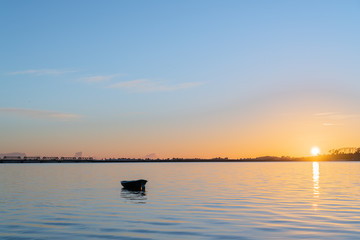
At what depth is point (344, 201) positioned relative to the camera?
5103 centimetres

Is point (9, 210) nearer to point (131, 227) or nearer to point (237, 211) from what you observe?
point (131, 227)

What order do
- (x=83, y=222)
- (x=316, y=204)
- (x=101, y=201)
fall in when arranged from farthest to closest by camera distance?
(x=101, y=201) < (x=316, y=204) < (x=83, y=222)

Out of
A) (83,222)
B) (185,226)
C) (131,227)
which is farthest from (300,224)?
(83,222)

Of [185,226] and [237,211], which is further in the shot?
[237,211]

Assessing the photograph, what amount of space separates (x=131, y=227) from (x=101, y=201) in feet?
67.3

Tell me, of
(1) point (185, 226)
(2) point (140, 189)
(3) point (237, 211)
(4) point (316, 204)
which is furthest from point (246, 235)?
(2) point (140, 189)

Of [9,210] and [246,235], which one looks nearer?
[246,235]

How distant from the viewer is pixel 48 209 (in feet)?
→ 146

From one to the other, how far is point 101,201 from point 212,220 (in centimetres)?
2135

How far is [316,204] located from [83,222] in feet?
92.1

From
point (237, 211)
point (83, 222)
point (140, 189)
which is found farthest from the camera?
point (140, 189)

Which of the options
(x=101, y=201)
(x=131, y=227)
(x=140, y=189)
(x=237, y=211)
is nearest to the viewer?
(x=131, y=227)

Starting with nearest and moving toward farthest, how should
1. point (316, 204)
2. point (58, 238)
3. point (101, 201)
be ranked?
point (58, 238)
point (316, 204)
point (101, 201)

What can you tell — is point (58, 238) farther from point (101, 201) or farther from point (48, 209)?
point (101, 201)
